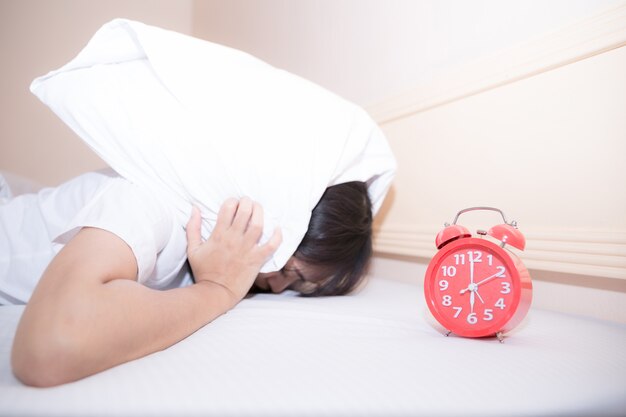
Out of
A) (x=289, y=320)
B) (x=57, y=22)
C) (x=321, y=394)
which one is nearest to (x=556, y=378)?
(x=321, y=394)

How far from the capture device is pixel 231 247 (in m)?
0.66

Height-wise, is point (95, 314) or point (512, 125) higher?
point (512, 125)

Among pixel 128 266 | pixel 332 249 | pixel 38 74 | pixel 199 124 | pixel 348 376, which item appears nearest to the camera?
pixel 348 376

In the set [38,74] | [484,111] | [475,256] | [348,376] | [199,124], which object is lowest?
[348,376]

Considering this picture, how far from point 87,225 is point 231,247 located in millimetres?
222

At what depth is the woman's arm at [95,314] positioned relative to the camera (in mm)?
368

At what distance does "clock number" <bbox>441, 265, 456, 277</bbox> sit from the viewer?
53cm

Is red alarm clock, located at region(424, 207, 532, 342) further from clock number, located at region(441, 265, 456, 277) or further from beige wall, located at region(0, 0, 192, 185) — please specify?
beige wall, located at region(0, 0, 192, 185)

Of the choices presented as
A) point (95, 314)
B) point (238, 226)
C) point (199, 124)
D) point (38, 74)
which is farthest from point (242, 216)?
point (38, 74)

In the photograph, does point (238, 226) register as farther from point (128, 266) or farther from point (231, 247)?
point (128, 266)

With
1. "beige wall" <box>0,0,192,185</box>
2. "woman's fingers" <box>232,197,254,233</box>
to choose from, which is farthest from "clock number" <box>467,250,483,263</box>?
"beige wall" <box>0,0,192,185</box>

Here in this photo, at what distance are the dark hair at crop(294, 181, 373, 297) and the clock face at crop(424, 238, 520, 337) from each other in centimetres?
25

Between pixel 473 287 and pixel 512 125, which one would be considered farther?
pixel 512 125

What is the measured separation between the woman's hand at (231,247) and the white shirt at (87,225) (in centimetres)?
3
